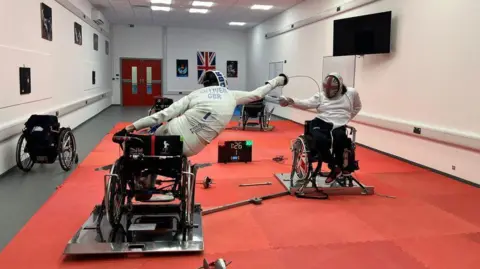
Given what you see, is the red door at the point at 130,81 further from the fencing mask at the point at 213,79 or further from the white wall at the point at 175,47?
the fencing mask at the point at 213,79

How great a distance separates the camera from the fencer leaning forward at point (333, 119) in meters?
4.27

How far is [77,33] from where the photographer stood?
9.27 meters

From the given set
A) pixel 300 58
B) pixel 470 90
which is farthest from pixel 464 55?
pixel 300 58

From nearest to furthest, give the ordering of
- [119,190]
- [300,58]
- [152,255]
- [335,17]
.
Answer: [152,255] < [119,190] < [335,17] < [300,58]

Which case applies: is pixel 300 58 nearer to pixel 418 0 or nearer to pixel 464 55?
pixel 418 0

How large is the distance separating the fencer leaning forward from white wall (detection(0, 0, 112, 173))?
3442 millimetres

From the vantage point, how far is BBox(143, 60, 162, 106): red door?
1648 centimetres

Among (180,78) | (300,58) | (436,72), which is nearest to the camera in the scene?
(436,72)

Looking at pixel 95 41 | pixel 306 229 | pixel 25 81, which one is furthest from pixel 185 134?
pixel 95 41

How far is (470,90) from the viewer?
4.90m

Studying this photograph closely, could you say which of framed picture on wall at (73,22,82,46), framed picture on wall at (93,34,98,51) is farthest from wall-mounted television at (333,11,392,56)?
framed picture on wall at (93,34,98,51)

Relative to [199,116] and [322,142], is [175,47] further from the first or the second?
[199,116]

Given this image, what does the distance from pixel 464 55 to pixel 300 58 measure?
232 inches

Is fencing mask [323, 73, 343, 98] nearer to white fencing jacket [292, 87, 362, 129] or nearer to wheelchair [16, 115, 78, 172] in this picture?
white fencing jacket [292, 87, 362, 129]
